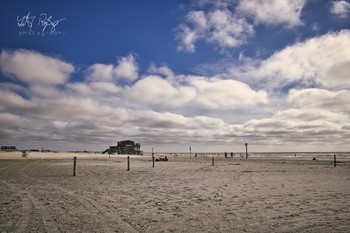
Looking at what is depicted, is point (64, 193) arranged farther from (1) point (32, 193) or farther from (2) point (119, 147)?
(2) point (119, 147)

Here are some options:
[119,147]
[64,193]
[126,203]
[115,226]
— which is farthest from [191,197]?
[119,147]

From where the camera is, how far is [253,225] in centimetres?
682

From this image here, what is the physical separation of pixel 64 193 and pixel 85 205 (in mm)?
3185

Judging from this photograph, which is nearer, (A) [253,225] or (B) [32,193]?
(A) [253,225]

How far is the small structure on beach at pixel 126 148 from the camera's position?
111m

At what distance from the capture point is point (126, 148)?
112 m

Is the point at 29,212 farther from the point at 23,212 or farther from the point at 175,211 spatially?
the point at 175,211

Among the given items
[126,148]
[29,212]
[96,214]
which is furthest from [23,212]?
[126,148]

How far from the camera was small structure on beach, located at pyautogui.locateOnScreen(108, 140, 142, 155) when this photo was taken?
364 ft

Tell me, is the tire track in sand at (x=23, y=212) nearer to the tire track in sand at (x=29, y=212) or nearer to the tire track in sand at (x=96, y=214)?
the tire track in sand at (x=29, y=212)

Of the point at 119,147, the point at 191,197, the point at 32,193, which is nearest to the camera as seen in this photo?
the point at 191,197

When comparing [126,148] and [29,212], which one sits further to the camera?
[126,148]

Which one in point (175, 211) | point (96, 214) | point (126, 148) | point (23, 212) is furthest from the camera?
point (126, 148)

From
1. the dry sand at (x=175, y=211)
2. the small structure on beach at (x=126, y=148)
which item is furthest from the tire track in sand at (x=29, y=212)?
the small structure on beach at (x=126, y=148)
